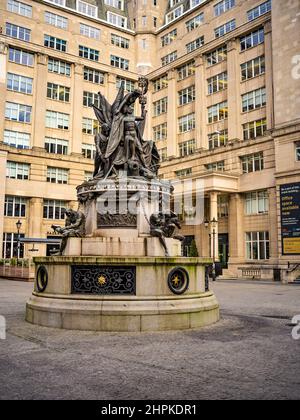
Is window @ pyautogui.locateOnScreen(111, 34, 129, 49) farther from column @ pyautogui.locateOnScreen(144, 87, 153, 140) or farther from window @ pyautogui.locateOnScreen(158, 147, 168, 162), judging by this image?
window @ pyautogui.locateOnScreen(158, 147, 168, 162)

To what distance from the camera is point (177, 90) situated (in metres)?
56.9

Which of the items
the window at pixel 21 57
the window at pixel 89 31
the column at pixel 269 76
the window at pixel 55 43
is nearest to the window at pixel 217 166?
the column at pixel 269 76

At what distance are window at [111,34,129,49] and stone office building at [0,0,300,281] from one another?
0.48 ft

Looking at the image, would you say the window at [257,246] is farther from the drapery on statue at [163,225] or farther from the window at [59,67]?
the drapery on statue at [163,225]

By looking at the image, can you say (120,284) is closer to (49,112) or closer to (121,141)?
(121,141)

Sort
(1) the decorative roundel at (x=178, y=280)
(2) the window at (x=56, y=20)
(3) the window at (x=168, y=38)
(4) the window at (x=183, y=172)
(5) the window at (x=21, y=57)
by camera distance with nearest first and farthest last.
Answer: (1) the decorative roundel at (x=178, y=280)
(5) the window at (x=21, y=57)
(4) the window at (x=183, y=172)
(2) the window at (x=56, y=20)
(3) the window at (x=168, y=38)

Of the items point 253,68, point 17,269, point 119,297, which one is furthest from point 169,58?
point 119,297

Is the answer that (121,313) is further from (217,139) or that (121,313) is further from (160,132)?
(160,132)

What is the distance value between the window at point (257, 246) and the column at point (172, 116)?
650 inches

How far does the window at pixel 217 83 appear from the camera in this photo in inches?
1983

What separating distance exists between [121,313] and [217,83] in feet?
151

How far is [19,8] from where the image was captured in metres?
52.4
